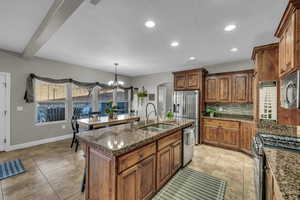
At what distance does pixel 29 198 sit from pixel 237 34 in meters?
4.43

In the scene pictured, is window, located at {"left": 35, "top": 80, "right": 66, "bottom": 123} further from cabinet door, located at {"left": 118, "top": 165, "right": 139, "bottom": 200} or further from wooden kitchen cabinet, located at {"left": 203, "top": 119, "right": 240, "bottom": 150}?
wooden kitchen cabinet, located at {"left": 203, "top": 119, "right": 240, "bottom": 150}

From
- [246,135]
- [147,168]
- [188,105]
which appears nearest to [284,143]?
[147,168]

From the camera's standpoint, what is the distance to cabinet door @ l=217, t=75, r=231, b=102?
4111 mm

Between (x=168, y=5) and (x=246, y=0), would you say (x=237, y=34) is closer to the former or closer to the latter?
(x=246, y=0)

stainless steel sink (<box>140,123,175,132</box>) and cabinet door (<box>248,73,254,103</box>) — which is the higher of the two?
cabinet door (<box>248,73,254,103</box>)

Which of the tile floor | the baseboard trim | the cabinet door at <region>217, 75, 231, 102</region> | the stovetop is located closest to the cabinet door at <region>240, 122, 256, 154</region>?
the tile floor

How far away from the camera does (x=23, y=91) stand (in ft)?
12.7

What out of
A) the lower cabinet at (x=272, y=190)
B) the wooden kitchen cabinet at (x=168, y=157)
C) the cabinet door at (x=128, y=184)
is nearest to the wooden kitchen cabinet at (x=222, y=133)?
the wooden kitchen cabinet at (x=168, y=157)

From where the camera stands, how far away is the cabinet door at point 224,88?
411 cm

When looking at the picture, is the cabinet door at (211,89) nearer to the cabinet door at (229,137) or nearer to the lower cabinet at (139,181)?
the cabinet door at (229,137)

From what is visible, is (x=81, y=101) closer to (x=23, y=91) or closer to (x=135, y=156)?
(x=23, y=91)

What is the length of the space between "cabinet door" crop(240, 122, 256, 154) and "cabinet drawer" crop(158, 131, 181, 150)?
2292mm

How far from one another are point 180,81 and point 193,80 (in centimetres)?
48

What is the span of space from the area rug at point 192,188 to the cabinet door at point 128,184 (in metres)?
0.59
